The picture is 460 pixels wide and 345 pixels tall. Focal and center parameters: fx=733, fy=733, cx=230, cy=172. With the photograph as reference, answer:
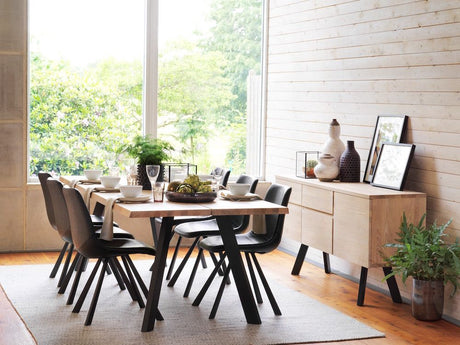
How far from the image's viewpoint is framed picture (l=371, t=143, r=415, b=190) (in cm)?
506

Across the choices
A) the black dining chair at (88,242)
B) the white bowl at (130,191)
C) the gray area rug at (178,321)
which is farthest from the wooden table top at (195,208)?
the gray area rug at (178,321)

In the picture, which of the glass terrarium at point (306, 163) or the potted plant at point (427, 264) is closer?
the potted plant at point (427, 264)

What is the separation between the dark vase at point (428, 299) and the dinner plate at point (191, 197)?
1.42 m

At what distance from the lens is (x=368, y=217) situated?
4895 millimetres

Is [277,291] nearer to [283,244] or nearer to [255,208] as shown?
[255,208]

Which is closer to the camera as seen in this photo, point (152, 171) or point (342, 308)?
point (152, 171)

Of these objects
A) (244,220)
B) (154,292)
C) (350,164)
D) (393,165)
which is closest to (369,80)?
(350,164)

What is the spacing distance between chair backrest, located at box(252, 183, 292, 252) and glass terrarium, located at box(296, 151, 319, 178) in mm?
947

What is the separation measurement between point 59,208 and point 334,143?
220cm

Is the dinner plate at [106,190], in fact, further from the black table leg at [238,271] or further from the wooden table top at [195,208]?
the black table leg at [238,271]

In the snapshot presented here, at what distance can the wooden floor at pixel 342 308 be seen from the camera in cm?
433

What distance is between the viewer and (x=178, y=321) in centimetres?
457

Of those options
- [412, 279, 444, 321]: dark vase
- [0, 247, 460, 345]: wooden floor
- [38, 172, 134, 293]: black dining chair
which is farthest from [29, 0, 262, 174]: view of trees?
[412, 279, 444, 321]: dark vase

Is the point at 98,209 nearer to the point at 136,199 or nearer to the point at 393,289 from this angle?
the point at 136,199
